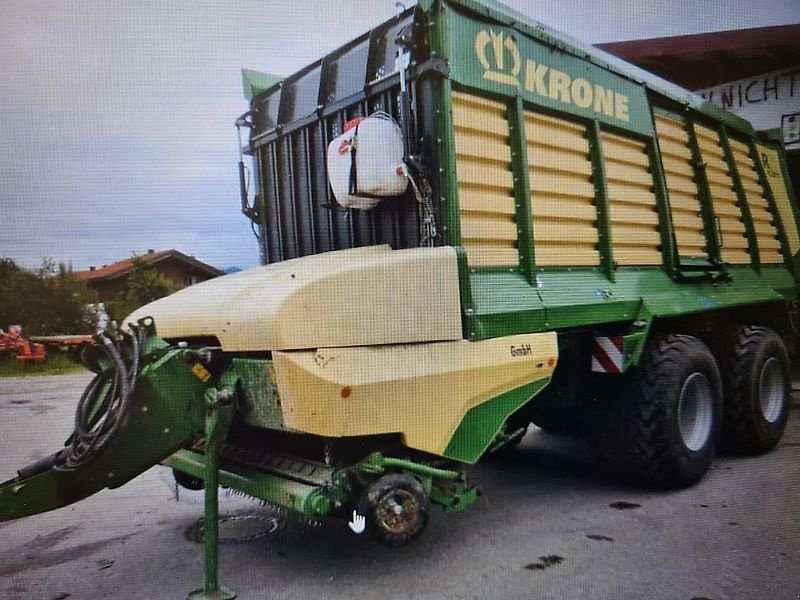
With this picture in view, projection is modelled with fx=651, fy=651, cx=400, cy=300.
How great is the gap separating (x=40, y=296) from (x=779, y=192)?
6090 mm

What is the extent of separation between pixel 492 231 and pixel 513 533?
1.53 metres

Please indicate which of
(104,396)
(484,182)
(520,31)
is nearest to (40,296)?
(104,396)

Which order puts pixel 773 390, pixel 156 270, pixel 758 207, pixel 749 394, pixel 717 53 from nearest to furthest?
pixel 156 270
pixel 749 394
pixel 773 390
pixel 717 53
pixel 758 207

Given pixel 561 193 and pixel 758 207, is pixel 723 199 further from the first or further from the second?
pixel 561 193

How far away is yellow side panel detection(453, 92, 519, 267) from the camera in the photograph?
2990mm

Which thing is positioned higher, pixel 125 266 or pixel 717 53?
pixel 717 53

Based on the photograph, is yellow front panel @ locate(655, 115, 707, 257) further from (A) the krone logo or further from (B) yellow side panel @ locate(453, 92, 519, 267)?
(B) yellow side panel @ locate(453, 92, 519, 267)

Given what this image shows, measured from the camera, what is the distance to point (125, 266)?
7.64 feet

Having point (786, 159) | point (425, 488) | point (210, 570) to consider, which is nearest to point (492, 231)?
point (425, 488)

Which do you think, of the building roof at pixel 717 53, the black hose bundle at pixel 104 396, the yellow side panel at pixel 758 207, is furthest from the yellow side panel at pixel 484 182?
the yellow side panel at pixel 758 207

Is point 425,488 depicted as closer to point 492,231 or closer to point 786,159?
point 492,231

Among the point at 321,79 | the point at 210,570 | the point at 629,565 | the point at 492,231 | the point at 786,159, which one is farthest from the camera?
the point at 786,159

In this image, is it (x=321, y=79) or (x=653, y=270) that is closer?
(x=321, y=79)

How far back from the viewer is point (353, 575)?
2.82 m
